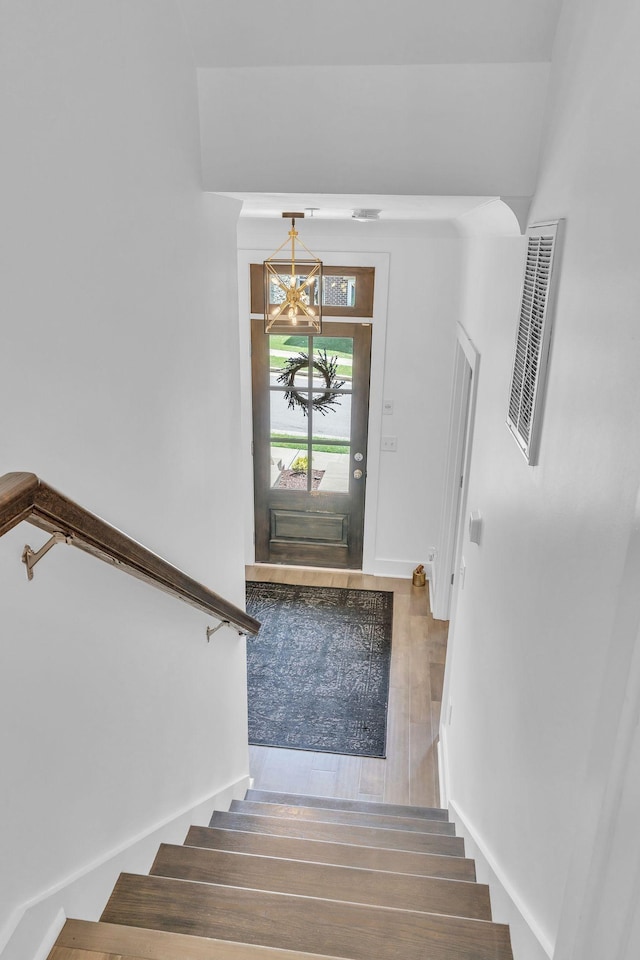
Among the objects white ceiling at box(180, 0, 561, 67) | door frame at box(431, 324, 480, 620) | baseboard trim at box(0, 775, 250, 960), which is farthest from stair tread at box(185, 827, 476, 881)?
white ceiling at box(180, 0, 561, 67)

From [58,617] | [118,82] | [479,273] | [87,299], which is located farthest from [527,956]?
[479,273]

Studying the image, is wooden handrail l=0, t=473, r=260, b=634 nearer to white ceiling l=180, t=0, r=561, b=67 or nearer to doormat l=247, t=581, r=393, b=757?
white ceiling l=180, t=0, r=561, b=67

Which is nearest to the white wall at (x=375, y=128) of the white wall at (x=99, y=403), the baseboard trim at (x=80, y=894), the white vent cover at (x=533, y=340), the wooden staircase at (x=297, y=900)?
the white wall at (x=99, y=403)

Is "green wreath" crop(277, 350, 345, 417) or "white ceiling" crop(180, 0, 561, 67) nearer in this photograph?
"white ceiling" crop(180, 0, 561, 67)

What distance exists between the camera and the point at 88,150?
142cm

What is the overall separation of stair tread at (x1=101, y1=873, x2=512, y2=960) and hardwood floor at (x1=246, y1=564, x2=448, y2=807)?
1646mm

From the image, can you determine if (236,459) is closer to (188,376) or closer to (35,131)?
(188,376)

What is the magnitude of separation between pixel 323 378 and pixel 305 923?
3684 millimetres

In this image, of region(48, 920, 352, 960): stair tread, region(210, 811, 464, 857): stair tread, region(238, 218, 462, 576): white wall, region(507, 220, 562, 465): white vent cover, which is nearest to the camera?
region(48, 920, 352, 960): stair tread

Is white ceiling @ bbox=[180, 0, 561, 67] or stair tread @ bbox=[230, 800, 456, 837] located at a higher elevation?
white ceiling @ bbox=[180, 0, 561, 67]

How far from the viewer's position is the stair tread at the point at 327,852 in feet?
7.86

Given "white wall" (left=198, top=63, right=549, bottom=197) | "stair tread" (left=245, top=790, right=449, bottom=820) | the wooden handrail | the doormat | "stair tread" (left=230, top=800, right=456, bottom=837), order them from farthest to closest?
the doormat < "stair tread" (left=245, top=790, right=449, bottom=820) < "stair tread" (left=230, top=800, right=456, bottom=837) < "white wall" (left=198, top=63, right=549, bottom=197) < the wooden handrail

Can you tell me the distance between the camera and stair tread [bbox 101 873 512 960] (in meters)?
1.79

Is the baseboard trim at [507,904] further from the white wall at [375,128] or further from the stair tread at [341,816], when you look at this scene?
the white wall at [375,128]
